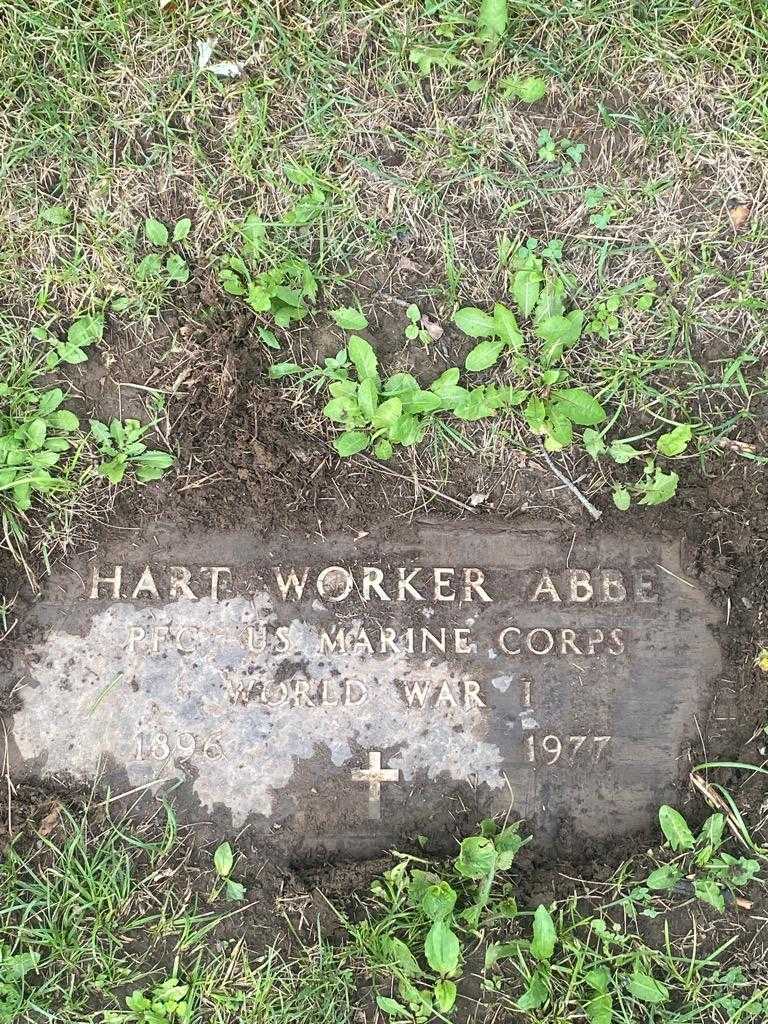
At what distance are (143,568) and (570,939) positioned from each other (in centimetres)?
172

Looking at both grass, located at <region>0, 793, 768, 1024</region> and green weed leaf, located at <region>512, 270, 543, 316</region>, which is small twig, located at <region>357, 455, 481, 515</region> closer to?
green weed leaf, located at <region>512, 270, 543, 316</region>

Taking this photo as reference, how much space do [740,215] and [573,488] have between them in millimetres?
1062

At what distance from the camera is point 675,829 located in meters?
2.03

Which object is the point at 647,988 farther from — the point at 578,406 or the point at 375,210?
the point at 375,210

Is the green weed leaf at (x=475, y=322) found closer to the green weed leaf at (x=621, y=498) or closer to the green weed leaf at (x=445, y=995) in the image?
the green weed leaf at (x=621, y=498)

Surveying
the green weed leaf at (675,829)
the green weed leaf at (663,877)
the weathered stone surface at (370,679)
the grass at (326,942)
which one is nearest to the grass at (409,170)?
the weathered stone surface at (370,679)

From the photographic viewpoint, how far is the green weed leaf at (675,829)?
203cm

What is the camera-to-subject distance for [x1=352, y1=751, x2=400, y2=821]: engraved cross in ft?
6.75

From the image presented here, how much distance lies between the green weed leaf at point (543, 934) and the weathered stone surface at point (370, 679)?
0.76 ft

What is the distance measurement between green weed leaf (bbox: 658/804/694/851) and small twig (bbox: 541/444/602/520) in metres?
0.91

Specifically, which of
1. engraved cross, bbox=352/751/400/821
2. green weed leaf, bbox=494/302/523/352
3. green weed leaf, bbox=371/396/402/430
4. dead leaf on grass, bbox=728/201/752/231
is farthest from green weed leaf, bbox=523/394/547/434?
engraved cross, bbox=352/751/400/821

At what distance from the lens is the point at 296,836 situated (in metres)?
2.06

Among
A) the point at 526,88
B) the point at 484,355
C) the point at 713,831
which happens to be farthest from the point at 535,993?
the point at 526,88

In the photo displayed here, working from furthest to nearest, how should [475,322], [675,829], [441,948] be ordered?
1. [475,322]
2. [675,829]
3. [441,948]
